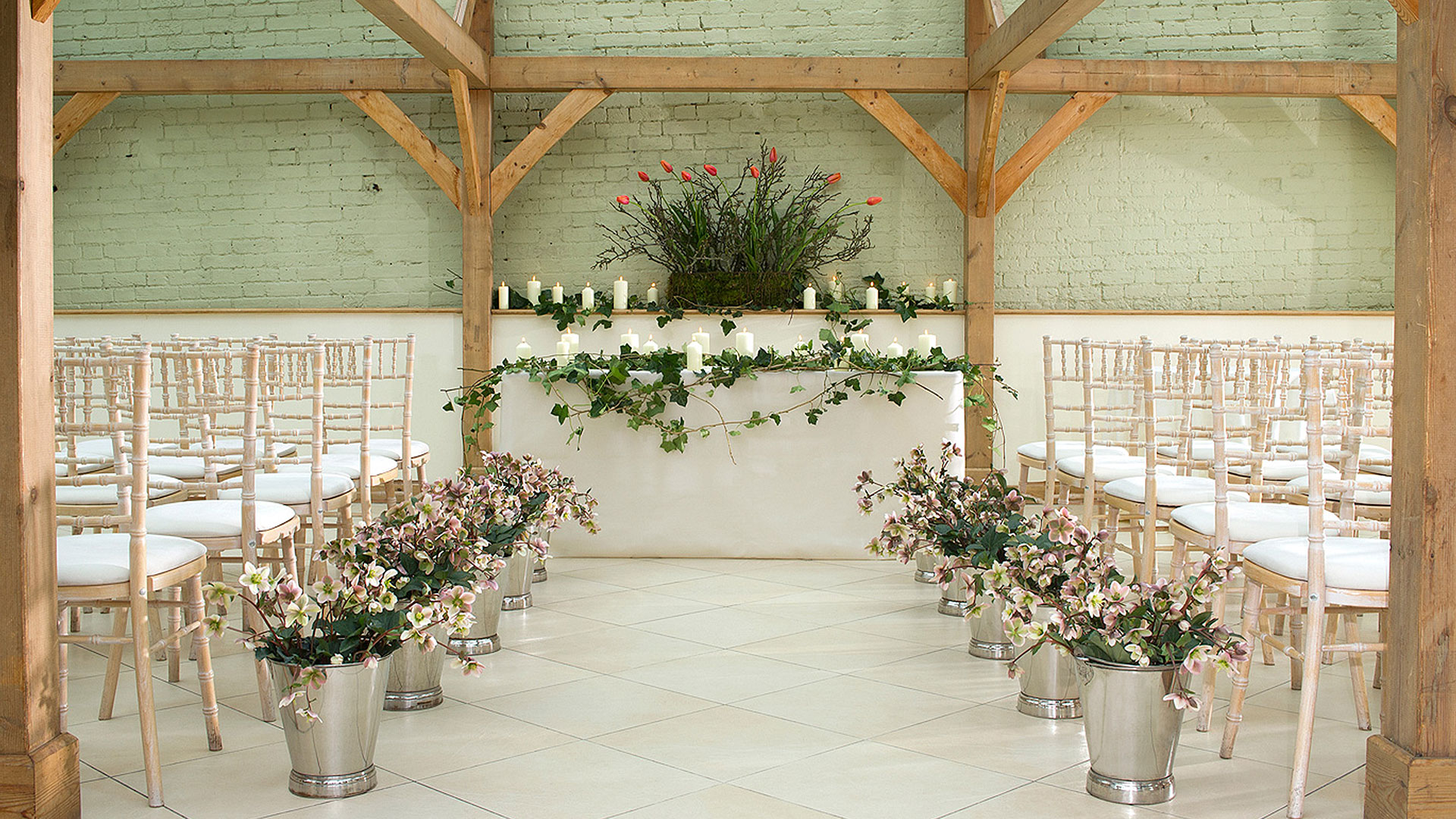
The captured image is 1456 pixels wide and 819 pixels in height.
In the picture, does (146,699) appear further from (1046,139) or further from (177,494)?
(1046,139)

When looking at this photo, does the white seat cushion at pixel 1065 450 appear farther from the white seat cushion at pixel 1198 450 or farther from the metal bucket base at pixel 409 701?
the metal bucket base at pixel 409 701

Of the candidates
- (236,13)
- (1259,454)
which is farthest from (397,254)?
(1259,454)

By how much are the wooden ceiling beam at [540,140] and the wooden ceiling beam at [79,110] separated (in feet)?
7.68

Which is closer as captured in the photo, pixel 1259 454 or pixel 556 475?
pixel 1259 454

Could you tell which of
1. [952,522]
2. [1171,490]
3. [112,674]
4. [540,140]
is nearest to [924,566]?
[1171,490]

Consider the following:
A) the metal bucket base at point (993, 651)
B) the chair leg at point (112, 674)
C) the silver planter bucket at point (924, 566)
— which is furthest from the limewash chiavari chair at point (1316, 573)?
the chair leg at point (112, 674)

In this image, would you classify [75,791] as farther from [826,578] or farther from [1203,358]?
[1203,358]

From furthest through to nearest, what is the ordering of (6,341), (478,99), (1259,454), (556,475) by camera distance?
(478,99) → (556,475) → (1259,454) → (6,341)

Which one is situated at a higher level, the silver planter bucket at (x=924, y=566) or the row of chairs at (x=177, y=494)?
the row of chairs at (x=177, y=494)

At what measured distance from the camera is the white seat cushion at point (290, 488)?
373 cm

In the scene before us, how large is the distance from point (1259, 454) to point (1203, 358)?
74 cm

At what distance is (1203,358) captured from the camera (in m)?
3.91

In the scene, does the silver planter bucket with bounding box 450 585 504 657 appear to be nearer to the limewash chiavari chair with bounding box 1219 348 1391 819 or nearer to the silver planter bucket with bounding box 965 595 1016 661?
the silver planter bucket with bounding box 965 595 1016 661

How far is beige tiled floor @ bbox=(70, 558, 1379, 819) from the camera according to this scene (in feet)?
8.06
